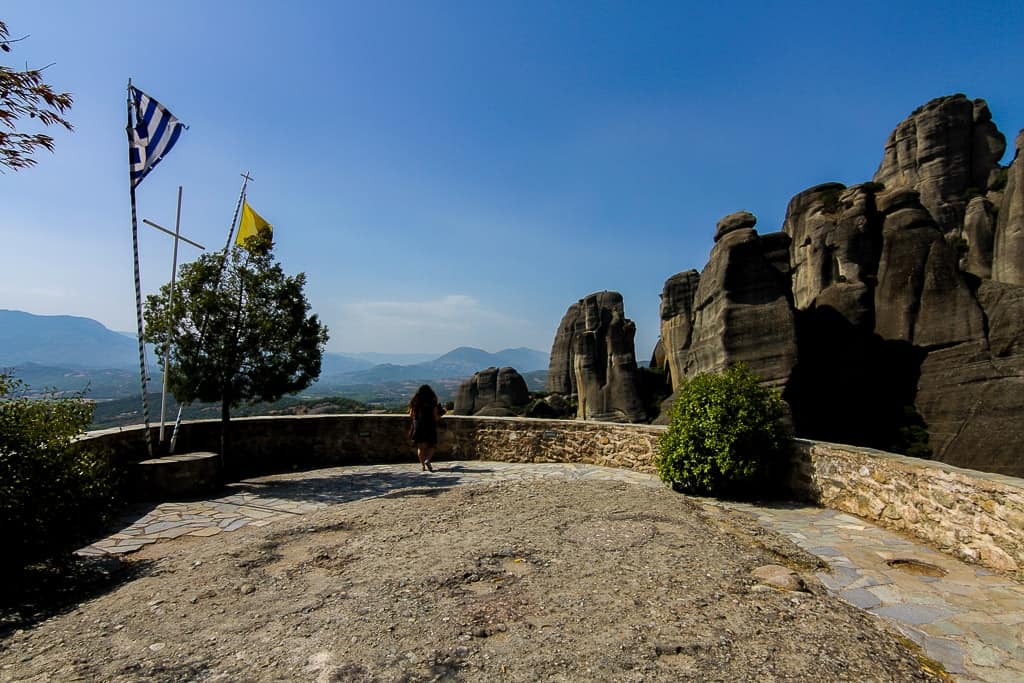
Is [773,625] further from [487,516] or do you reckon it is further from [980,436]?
[980,436]

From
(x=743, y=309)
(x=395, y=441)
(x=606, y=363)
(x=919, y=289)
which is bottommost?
(x=395, y=441)

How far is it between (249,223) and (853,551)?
12.3 metres

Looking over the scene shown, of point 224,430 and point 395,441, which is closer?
point 224,430

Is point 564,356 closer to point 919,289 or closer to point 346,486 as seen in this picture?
point 919,289

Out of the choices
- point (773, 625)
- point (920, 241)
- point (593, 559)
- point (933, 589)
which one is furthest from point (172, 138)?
point (920, 241)

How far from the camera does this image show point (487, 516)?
729 centimetres

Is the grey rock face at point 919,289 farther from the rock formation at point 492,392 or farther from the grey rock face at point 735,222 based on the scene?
the rock formation at point 492,392

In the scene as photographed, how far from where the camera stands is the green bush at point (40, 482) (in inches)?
191

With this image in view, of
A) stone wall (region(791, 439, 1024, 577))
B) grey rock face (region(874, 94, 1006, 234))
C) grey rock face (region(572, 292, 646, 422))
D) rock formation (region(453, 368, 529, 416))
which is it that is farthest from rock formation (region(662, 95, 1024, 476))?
rock formation (region(453, 368, 529, 416))

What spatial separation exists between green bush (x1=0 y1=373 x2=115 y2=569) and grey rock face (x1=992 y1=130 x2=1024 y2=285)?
31882 millimetres

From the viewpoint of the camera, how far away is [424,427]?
11773 mm

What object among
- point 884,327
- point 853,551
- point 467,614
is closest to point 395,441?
point 467,614

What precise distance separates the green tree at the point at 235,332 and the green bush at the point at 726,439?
7866mm

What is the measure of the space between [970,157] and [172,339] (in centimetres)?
4914
